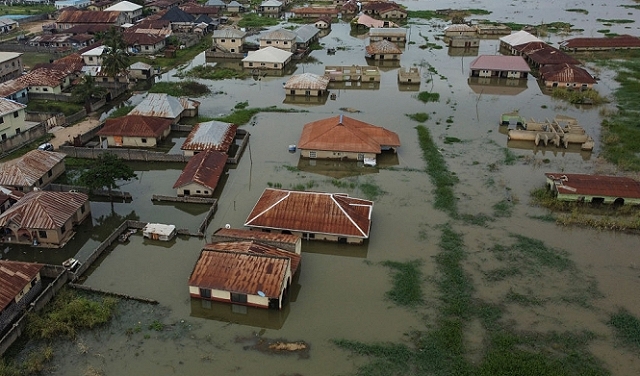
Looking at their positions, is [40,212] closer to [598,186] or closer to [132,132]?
[132,132]

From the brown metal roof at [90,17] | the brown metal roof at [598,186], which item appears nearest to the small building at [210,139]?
the brown metal roof at [598,186]

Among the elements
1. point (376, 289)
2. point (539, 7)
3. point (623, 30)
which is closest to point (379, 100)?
point (376, 289)

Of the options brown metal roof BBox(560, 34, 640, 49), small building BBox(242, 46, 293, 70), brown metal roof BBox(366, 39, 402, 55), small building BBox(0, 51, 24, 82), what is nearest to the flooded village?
small building BBox(0, 51, 24, 82)

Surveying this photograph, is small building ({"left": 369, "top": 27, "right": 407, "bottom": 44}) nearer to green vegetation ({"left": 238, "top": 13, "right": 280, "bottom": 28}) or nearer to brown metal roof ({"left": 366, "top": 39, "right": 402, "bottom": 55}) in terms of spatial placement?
brown metal roof ({"left": 366, "top": 39, "right": 402, "bottom": 55})

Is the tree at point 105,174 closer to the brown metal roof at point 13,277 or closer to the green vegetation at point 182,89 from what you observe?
the brown metal roof at point 13,277

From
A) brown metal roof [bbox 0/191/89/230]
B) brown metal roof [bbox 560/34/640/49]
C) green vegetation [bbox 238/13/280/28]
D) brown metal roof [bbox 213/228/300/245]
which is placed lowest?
brown metal roof [bbox 213/228/300/245]

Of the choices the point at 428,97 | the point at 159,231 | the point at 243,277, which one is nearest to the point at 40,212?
the point at 159,231
